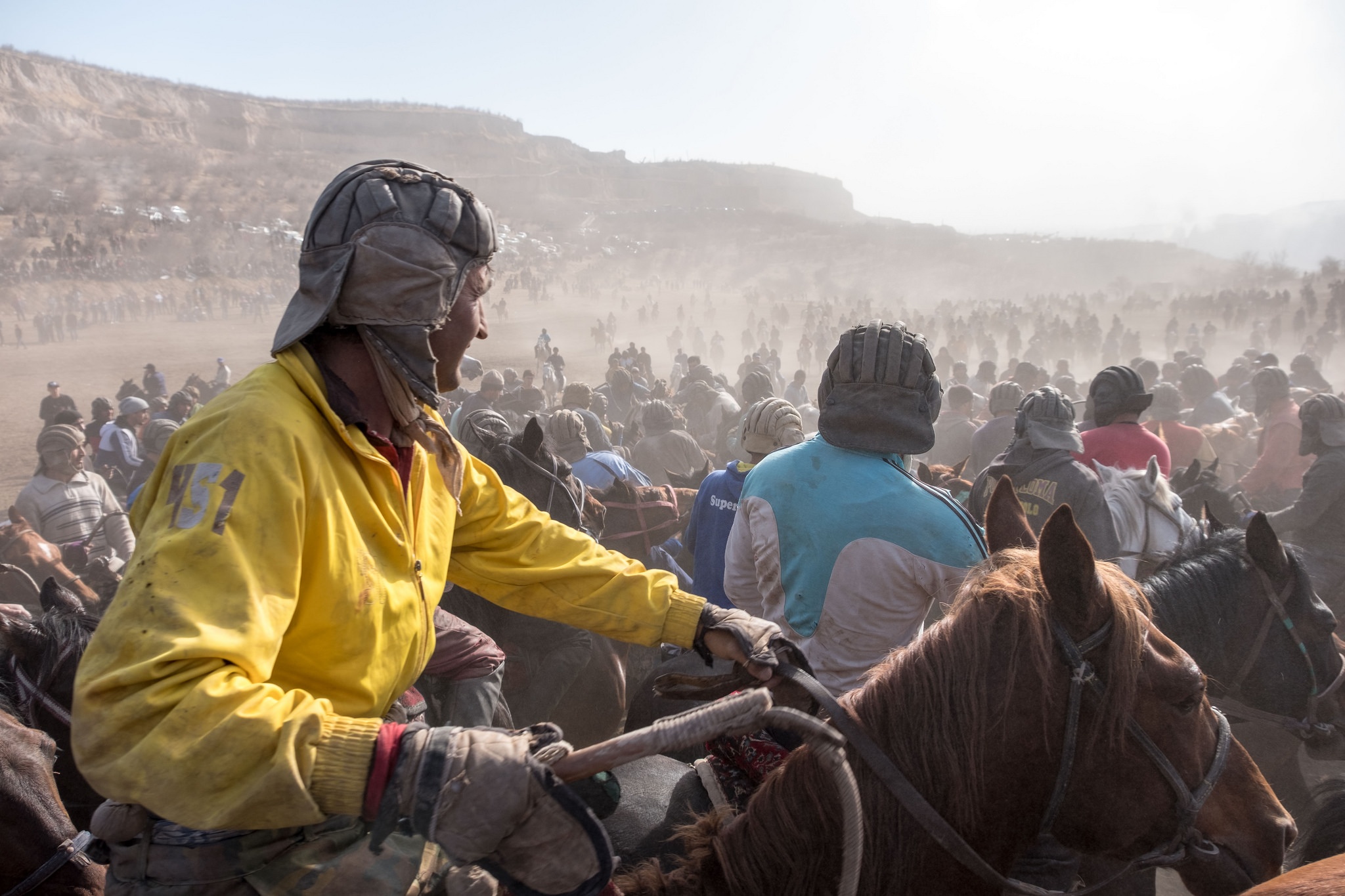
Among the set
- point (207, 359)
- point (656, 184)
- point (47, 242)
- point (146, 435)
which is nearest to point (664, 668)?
point (146, 435)

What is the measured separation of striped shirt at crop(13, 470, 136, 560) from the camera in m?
7.14

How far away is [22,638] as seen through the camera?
3.04 m

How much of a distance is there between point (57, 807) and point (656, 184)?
8654cm

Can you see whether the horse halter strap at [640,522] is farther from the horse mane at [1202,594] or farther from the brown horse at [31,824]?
the brown horse at [31,824]

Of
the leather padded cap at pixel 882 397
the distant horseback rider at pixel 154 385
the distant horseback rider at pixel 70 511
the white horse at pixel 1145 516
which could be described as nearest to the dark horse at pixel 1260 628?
the white horse at pixel 1145 516

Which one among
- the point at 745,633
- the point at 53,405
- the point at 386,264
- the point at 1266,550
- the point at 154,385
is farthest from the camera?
the point at 154,385

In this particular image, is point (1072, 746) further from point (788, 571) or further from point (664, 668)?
point (664, 668)

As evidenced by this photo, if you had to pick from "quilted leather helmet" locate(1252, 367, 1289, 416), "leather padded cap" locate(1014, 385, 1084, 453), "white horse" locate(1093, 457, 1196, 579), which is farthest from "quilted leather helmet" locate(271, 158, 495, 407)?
"quilted leather helmet" locate(1252, 367, 1289, 416)

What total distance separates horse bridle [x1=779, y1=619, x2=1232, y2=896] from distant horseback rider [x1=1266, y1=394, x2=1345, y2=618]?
16.7 ft

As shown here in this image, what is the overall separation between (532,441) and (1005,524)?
3.50 meters

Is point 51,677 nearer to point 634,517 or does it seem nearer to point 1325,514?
point 634,517

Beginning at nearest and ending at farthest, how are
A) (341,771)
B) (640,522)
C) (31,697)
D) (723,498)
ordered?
(341,771) < (31,697) < (723,498) < (640,522)

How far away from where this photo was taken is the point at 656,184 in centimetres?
8381

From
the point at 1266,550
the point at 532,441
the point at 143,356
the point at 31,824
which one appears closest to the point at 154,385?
the point at 143,356
